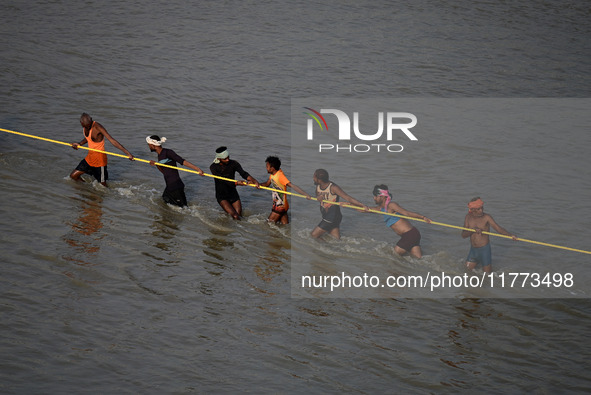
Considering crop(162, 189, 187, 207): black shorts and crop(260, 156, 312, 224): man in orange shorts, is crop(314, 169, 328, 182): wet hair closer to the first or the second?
crop(260, 156, 312, 224): man in orange shorts

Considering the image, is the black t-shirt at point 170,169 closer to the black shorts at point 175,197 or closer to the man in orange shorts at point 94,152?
the black shorts at point 175,197

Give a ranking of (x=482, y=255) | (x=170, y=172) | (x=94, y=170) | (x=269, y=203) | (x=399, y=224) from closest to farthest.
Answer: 1. (x=482, y=255)
2. (x=399, y=224)
3. (x=170, y=172)
4. (x=94, y=170)
5. (x=269, y=203)

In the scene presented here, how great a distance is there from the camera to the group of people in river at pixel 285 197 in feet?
34.7

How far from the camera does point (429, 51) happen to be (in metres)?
24.4

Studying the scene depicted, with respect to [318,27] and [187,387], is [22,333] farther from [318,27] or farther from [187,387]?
[318,27]

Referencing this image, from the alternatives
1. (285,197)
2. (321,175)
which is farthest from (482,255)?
(285,197)

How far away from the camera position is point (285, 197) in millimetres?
11688

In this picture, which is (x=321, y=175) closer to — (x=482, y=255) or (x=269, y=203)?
(x=269, y=203)

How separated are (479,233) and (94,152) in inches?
268

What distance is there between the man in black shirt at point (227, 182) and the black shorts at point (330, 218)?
1.24m

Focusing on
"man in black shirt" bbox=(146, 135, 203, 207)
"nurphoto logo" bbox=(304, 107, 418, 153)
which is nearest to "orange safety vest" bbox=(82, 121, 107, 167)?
"man in black shirt" bbox=(146, 135, 203, 207)

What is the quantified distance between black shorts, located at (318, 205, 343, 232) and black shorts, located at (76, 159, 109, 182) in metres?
4.17

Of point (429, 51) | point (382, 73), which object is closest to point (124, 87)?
point (382, 73)

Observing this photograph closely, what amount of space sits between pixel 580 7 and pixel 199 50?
675 inches
